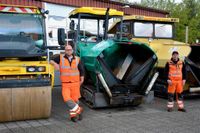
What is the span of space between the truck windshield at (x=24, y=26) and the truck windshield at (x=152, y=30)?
3802 mm

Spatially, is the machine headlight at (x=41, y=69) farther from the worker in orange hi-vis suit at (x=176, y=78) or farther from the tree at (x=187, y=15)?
the tree at (x=187, y=15)

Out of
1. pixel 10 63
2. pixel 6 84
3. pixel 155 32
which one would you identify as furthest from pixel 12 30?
pixel 155 32

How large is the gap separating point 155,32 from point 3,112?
20.3ft

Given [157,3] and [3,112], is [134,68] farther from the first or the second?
[157,3]

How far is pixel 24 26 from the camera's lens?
27.2ft

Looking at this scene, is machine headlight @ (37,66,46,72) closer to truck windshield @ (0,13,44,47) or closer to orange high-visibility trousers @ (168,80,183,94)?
truck windshield @ (0,13,44,47)

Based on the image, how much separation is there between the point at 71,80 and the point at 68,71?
216mm

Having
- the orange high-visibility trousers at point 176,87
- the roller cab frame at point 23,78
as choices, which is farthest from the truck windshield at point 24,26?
the orange high-visibility trousers at point 176,87

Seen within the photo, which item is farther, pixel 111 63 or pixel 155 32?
pixel 155 32

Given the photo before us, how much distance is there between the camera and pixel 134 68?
368 inches

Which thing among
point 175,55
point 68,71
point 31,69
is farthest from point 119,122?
point 175,55

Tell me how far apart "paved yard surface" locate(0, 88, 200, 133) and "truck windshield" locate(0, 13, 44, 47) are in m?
1.86

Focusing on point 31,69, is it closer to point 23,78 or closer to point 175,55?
point 23,78

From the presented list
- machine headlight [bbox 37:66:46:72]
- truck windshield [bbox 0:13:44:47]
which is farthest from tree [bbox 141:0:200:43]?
machine headlight [bbox 37:66:46:72]
